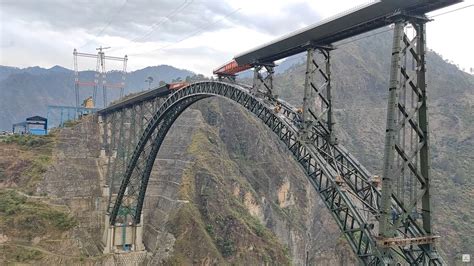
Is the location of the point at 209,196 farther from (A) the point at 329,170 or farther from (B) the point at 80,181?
(A) the point at 329,170

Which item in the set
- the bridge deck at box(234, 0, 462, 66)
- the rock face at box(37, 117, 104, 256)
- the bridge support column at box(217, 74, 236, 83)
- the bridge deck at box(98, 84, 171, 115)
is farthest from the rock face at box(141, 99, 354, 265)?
the bridge deck at box(234, 0, 462, 66)

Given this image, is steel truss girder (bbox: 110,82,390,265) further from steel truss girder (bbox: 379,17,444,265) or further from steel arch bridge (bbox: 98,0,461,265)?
steel truss girder (bbox: 379,17,444,265)

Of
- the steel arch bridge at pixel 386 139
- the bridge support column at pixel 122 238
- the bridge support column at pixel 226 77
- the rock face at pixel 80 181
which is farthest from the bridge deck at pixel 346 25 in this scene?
the rock face at pixel 80 181

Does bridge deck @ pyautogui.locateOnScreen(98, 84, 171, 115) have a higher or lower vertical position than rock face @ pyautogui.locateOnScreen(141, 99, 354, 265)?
higher

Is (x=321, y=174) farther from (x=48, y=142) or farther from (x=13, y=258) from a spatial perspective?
(x=48, y=142)

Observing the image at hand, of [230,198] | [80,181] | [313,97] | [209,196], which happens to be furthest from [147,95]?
[230,198]
